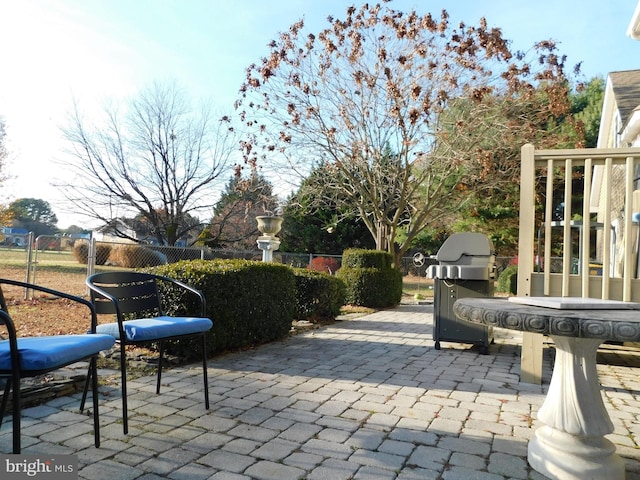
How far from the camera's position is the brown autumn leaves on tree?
31.2ft

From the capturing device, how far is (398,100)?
9.56 metres

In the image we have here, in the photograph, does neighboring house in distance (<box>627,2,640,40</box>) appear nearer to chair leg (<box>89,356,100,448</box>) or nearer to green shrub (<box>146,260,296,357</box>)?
green shrub (<box>146,260,296,357</box>)

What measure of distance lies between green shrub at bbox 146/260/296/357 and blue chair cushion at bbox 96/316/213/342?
1.37 m

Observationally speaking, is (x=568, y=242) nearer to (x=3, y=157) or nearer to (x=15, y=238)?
(x=15, y=238)

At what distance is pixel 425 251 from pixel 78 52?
18.9m

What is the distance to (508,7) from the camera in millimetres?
8227

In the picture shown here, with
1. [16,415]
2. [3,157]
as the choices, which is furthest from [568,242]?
[3,157]

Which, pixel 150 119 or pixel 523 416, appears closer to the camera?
pixel 523 416

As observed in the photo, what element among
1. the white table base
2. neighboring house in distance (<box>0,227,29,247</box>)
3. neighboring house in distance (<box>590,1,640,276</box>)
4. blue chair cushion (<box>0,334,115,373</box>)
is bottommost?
the white table base

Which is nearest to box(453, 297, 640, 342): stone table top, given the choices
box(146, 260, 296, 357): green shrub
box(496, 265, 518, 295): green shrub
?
box(146, 260, 296, 357): green shrub

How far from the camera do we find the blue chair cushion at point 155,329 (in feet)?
8.33

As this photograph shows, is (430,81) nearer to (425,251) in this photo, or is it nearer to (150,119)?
(150,119)

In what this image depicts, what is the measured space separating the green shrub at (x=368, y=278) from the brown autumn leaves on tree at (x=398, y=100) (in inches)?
77.1

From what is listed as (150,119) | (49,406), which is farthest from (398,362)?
(150,119)
